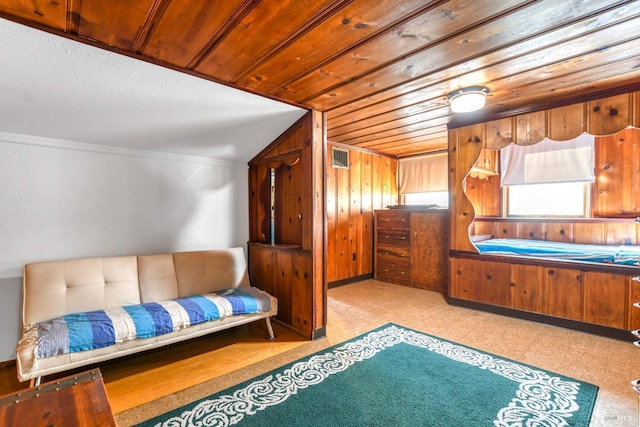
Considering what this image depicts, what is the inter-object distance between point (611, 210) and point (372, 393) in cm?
358

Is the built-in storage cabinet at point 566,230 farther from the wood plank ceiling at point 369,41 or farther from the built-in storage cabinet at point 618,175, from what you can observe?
the wood plank ceiling at point 369,41

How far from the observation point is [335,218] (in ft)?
14.6

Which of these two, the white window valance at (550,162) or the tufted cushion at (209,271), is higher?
the white window valance at (550,162)

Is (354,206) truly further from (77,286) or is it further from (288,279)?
(77,286)

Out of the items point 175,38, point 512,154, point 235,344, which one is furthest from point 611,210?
point 175,38

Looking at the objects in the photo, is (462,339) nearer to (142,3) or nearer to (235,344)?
(235,344)

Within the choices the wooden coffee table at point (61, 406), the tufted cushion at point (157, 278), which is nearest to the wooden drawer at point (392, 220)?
the tufted cushion at point (157, 278)

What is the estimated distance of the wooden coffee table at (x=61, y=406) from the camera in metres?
1.04

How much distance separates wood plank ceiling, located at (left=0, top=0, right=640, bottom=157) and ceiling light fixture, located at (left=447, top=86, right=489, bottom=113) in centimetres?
8

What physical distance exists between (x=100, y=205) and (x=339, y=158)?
2948 mm

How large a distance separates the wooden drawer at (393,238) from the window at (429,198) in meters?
0.89

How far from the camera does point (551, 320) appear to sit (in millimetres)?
2924

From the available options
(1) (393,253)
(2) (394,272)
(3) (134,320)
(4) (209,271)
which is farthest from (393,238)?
(3) (134,320)

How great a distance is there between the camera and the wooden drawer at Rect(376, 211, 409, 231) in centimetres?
457
